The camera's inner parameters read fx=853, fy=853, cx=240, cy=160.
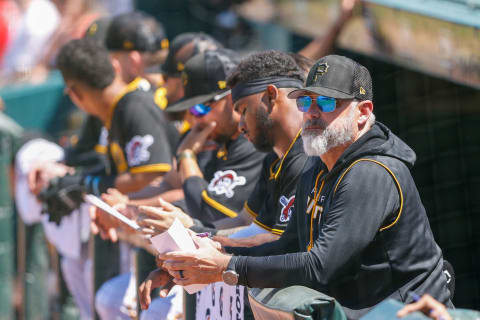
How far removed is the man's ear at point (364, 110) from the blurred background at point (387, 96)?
1.36m

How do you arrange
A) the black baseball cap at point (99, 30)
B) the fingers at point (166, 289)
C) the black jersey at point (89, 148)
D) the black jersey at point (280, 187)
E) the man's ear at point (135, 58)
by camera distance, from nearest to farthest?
the fingers at point (166, 289)
the black jersey at point (280, 187)
the man's ear at point (135, 58)
the black baseball cap at point (99, 30)
the black jersey at point (89, 148)

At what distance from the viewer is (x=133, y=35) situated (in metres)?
5.27

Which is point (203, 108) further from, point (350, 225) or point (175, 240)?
point (350, 225)

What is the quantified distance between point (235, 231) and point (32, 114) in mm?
4928

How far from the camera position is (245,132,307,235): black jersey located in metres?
3.34

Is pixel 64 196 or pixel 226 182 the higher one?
pixel 226 182

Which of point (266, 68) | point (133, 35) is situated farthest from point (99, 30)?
point (266, 68)

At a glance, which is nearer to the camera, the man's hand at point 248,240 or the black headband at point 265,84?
the man's hand at point 248,240

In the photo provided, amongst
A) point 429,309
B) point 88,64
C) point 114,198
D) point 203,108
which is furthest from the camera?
point 88,64

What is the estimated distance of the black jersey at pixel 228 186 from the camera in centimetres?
399

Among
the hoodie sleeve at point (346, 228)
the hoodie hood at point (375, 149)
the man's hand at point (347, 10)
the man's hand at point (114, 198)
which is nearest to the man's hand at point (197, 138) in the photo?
the man's hand at point (114, 198)

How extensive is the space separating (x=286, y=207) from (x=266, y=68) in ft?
1.98

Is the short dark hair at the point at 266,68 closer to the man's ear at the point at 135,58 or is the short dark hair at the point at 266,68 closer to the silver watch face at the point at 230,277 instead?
the silver watch face at the point at 230,277

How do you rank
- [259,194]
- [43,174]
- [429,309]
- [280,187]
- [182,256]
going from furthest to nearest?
[43,174] → [259,194] → [280,187] → [182,256] → [429,309]
